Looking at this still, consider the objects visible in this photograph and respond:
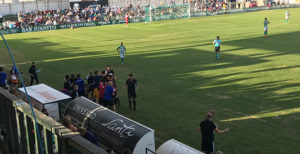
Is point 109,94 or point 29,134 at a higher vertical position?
point 29,134

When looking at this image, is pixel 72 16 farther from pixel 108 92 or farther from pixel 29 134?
pixel 29 134

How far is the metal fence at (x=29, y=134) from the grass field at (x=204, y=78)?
15.7 ft

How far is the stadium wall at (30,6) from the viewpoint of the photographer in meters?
75.5

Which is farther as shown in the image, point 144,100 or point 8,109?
point 144,100

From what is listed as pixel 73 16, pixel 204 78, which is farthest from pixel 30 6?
pixel 204 78

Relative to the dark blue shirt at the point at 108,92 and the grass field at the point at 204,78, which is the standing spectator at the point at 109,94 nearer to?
the dark blue shirt at the point at 108,92

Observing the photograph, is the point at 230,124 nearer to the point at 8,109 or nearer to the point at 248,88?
the point at 248,88

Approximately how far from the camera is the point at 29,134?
31.8 ft

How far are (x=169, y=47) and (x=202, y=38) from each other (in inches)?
247

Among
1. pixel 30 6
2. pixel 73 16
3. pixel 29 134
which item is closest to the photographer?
pixel 29 134

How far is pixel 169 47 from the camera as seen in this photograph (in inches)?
1391

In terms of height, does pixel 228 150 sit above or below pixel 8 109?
below

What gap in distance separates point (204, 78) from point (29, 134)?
1412 cm

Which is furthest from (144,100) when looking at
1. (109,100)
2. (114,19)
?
(114,19)
